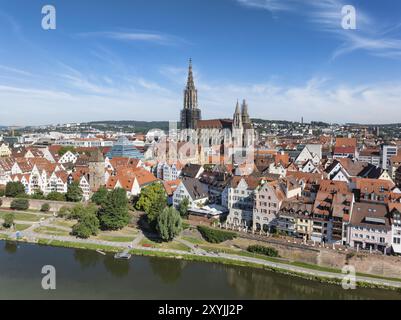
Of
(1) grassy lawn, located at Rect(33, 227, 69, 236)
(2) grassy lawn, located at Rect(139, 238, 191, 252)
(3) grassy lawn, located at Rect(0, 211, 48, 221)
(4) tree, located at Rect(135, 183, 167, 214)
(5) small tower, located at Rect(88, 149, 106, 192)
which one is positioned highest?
(5) small tower, located at Rect(88, 149, 106, 192)

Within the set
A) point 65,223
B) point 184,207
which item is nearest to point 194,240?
point 184,207

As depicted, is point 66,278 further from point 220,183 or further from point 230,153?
point 230,153

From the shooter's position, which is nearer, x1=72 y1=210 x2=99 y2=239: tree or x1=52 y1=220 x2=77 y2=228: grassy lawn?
x1=72 y1=210 x2=99 y2=239: tree

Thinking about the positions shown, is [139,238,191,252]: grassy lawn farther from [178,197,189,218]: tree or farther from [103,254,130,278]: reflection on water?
[178,197,189,218]: tree

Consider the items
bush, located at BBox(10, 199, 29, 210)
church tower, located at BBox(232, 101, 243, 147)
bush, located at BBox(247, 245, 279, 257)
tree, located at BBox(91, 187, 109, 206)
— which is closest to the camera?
bush, located at BBox(247, 245, 279, 257)

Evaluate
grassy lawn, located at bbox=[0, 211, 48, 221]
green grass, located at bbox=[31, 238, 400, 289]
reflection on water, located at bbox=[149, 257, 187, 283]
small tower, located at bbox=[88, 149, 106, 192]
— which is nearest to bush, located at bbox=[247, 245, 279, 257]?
green grass, located at bbox=[31, 238, 400, 289]

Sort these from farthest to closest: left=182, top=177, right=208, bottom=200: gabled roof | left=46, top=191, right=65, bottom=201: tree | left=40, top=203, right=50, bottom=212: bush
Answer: left=46, top=191, right=65, bottom=201: tree → left=40, top=203, right=50, bottom=212: bush → left=182, top=177, right=208, bottom=200: gabled roof
